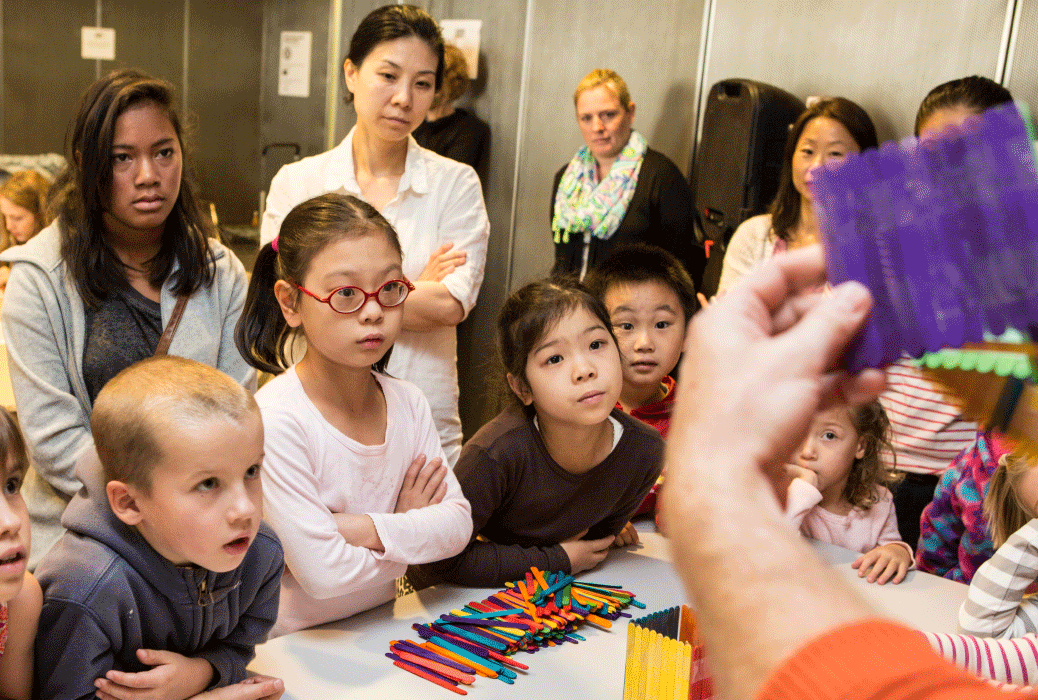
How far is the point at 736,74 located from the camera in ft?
13.3

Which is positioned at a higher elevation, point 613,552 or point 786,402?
Answer: point 786,402

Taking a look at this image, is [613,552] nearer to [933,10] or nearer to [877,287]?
[877,287]

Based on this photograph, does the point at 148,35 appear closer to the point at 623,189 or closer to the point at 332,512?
the point at 623,189

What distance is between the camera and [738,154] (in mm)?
3688

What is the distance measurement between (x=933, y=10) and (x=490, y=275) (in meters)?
2.48

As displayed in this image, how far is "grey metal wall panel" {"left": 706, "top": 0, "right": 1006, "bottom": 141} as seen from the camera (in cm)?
337

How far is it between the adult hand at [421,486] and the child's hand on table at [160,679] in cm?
52

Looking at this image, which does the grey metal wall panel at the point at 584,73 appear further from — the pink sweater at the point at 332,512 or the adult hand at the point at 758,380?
the adult hand at the point at 758,380

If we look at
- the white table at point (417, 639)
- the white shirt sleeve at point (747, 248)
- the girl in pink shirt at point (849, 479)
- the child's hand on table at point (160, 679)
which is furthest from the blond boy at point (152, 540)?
the white shirt sleeve at point (747, 248)

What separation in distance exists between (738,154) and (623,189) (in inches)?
19.8

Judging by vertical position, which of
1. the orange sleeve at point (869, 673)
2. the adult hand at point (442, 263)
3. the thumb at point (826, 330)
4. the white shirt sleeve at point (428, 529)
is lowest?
the white shirt sleeve at point (428, 529)

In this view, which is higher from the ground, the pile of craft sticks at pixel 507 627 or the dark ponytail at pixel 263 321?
the dark ponytail at pixel 263 321

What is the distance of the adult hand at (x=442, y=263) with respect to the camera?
2465 mm

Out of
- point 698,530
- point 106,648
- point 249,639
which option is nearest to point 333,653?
point 249,639
